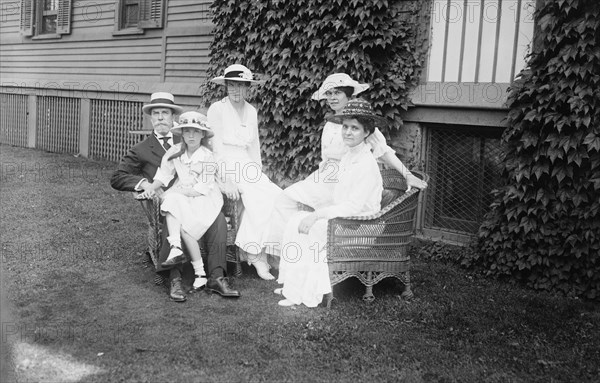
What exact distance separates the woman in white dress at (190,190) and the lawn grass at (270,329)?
475 mm

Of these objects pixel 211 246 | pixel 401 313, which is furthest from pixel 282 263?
pixel 401 313

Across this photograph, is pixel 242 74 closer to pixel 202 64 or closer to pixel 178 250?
pixel 178 250

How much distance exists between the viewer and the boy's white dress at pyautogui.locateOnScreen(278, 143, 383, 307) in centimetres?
490

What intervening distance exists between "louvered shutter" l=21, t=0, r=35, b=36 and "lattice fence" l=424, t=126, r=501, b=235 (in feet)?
38.9

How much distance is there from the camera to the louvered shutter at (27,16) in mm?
14835

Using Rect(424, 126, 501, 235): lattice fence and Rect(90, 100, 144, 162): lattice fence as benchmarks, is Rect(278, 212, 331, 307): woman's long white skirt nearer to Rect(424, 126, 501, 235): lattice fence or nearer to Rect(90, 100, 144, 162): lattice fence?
Rect(424, 126, 501, 235): lattice fence

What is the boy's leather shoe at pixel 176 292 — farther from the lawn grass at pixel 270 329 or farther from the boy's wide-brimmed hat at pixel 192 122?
the boy's wide-brimmed hat at pixel 192 122

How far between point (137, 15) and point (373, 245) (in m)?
9.19

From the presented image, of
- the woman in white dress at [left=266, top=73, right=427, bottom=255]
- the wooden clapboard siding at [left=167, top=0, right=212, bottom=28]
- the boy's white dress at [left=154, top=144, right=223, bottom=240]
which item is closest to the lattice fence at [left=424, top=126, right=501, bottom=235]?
the woman in white dress at [left=266, top=73, right=427, bottom=255]

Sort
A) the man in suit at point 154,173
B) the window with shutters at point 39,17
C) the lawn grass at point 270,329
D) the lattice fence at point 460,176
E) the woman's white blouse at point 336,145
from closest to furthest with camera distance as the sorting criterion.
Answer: the lawn grass at point 270,329 < the man in suit at point 154,173 < the woman's white blouse at point 336,145 < the lattice fence at point 460,176 < the window with shutters at point 39,17

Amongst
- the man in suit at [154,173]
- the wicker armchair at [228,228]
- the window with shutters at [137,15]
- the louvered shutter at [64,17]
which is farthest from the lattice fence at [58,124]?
the wicker armchair at [228,228]

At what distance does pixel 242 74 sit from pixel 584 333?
369 cm

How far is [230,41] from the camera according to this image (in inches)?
333

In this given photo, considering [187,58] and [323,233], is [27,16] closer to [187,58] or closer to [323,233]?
[187,58]
